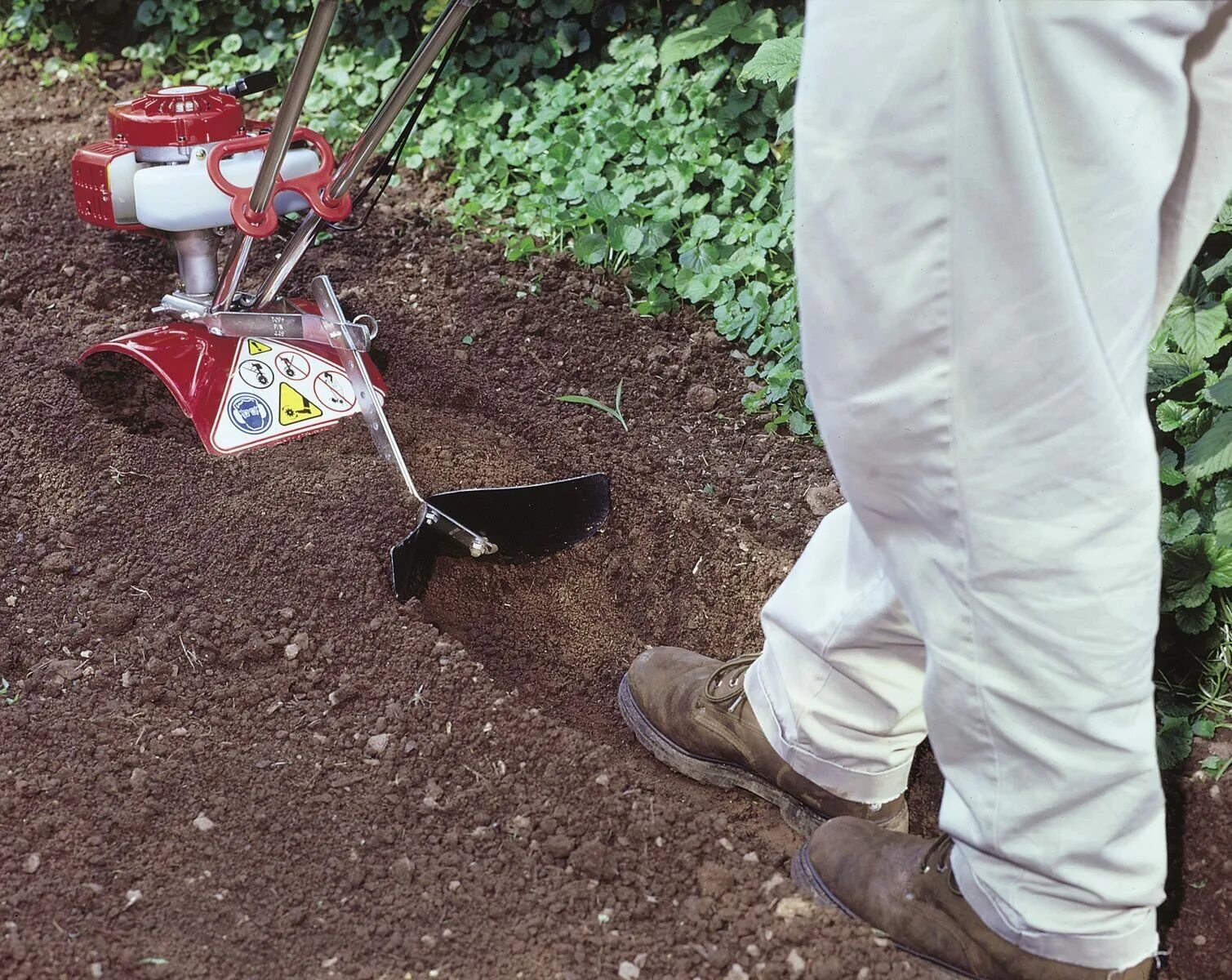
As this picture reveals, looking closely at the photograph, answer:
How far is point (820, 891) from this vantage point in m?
1.42

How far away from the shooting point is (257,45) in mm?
4137

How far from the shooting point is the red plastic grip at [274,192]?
2084 mm

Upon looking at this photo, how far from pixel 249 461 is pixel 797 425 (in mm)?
996

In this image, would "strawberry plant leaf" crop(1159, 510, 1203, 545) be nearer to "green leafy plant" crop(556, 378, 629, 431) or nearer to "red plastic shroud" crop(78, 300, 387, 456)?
"green leafy plant" crop(556, 378, 629, 431)

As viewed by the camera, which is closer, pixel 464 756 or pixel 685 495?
pixel 464 756

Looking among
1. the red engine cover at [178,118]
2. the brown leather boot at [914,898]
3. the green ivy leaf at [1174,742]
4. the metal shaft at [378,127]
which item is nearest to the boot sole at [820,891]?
the brown leather boot at [914,898]

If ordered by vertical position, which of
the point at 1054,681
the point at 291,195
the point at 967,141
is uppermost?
the point at 967,141

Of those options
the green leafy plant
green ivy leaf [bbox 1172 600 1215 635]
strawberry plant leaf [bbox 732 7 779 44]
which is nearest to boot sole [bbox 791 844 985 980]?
green ivy leaf [bbox 1172 600 1215 635]

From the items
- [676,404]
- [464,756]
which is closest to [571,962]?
[464,756]

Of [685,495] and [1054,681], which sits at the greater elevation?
[1054,681]

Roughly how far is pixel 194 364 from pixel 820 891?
1.35 metres

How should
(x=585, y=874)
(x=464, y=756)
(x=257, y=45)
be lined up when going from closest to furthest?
(x=585, y=874) → (x=464, y=756) → (x=257, y=45)

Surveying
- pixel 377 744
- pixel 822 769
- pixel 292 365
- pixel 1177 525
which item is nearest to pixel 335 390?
pixel 292 365

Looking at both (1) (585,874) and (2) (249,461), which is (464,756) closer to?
(1) (585,874)
